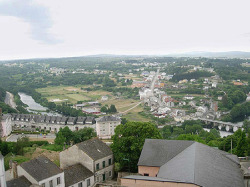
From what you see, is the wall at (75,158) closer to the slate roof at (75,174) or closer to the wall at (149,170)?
the slate roof at (75,174)

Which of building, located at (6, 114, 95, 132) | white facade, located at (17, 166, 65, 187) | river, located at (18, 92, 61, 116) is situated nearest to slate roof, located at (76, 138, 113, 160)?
white facade, located at (17, 166, 65, 187)

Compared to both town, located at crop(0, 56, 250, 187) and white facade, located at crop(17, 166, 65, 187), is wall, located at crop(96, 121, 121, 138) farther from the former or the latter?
white facade, located at crop(17, 166, 65, 187)

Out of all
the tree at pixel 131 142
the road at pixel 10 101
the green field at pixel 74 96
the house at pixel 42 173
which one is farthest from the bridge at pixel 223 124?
the road at pixel 10 101

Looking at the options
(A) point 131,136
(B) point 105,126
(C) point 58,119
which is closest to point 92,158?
(A) point 131,136

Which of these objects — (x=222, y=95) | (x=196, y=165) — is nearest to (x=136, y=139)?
(x=196, y=165)

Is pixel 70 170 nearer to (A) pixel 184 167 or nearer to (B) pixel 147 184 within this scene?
(B) pixel 147 184

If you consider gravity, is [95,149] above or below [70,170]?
above
